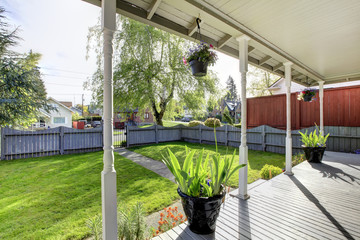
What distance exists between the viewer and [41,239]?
203 cm

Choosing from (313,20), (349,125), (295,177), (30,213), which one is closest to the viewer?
(313,20)

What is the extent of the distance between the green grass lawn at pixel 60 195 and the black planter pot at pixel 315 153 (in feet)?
12.3

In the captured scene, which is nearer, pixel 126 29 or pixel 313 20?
pixel 313 20

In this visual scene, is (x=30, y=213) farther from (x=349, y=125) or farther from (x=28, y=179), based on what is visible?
(x=349, y=125)

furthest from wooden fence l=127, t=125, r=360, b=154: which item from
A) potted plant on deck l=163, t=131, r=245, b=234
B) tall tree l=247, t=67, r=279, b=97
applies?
tall tree l=247, t=67, r=279, b=97

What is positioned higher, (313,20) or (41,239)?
(313,20)

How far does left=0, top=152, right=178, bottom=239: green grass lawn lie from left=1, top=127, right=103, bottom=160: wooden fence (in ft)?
3.11

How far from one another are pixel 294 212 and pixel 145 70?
8.41m

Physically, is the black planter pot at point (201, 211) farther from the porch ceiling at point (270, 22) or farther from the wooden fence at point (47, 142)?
the wooden fence at point (47, 142)

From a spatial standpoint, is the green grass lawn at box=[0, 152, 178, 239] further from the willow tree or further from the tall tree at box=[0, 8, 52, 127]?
the willow tree

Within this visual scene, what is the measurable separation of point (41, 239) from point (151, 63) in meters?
8.31

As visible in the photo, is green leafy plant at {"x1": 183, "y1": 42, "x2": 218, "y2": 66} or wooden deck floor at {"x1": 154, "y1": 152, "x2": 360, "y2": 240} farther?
green leafy plant at {"x1": 183, "y1": 42, "x2": 218, "y2": 66}

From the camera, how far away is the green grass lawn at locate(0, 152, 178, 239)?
89.1 inches

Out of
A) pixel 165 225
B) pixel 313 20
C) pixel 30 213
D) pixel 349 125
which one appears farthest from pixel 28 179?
pixel 349 125
